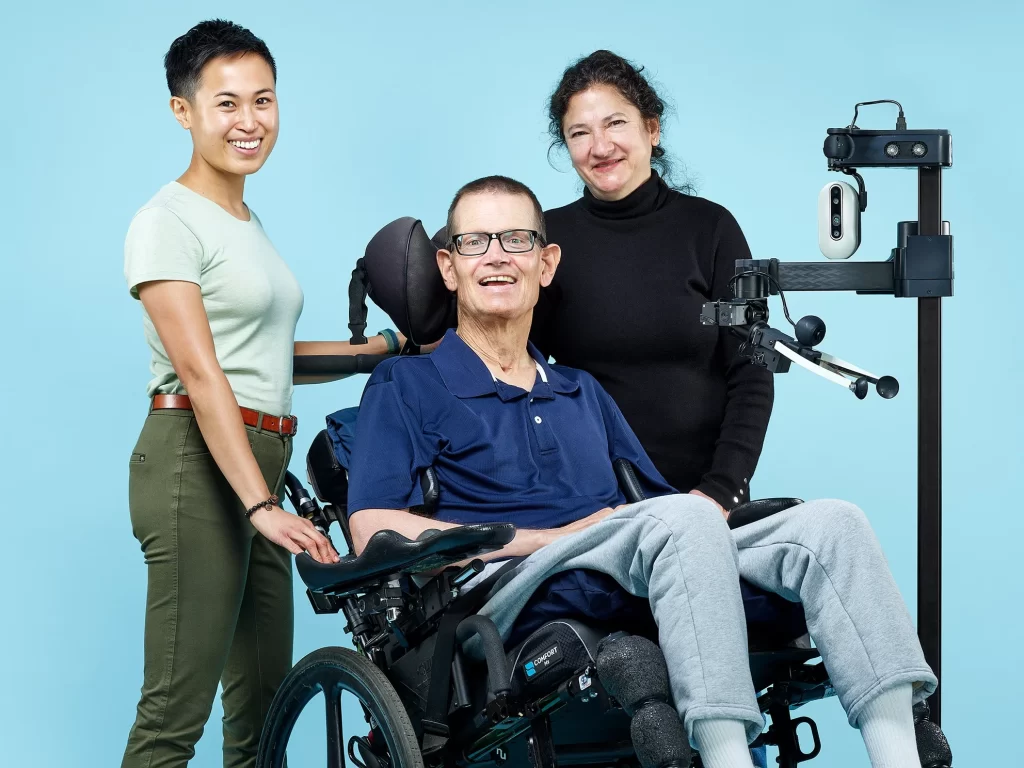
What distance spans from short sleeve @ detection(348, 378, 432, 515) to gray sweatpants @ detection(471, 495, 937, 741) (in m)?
0.31

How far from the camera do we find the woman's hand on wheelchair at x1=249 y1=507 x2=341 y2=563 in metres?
2.17

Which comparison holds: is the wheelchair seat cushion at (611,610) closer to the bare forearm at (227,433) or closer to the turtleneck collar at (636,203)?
the bare forearm at (227,433)

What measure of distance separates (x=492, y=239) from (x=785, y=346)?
0.62 m

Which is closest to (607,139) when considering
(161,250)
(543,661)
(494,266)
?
(494,266)

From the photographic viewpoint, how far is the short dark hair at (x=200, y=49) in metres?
2.33

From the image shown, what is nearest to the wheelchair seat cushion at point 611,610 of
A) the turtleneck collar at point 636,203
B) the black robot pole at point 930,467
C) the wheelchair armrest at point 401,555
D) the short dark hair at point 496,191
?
the wheelchair armrest at point 401,555

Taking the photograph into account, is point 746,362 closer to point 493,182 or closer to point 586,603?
point 493,182

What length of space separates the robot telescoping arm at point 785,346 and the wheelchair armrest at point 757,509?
27 cm

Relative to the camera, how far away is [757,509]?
7.24 feet

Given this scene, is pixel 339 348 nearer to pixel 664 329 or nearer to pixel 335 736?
pixel 664 329

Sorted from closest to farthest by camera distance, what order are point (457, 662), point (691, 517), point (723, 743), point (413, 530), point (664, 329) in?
1. point (723, 743)
2. point (691, 517)
3. point (457, 662)
4. point (413, 530)
5. point (664, 329)

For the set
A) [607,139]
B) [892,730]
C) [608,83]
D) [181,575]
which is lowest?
[892,730]

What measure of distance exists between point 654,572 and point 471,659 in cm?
39

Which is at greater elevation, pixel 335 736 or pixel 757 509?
pixel 757 509
